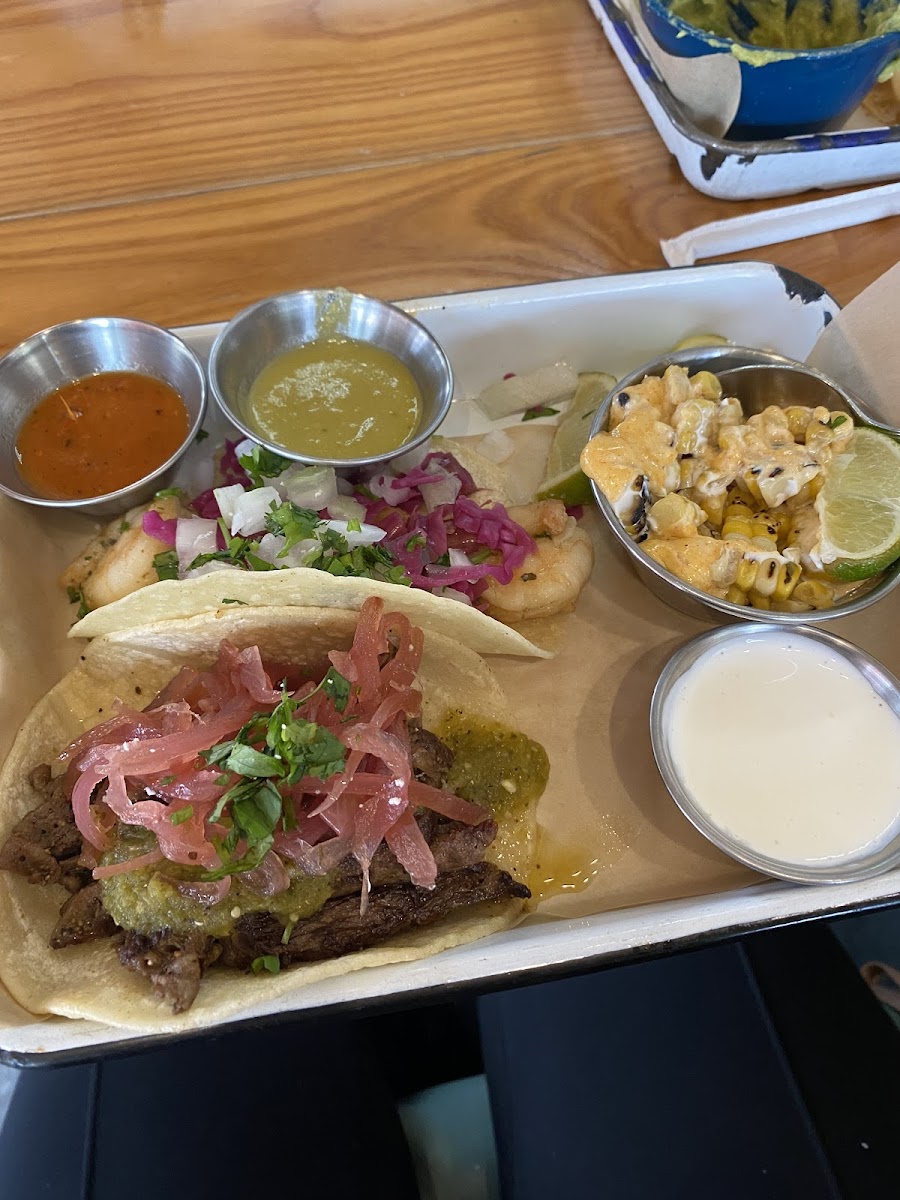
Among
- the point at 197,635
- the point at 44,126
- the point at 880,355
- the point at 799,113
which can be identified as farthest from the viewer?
the point at 44,126

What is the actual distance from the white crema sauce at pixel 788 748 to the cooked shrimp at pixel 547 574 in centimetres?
42

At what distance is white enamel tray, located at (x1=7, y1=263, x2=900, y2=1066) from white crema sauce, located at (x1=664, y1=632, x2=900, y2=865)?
0.51ft

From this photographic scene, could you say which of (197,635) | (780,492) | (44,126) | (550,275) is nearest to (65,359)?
(197,635)

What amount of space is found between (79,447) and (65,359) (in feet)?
1.02

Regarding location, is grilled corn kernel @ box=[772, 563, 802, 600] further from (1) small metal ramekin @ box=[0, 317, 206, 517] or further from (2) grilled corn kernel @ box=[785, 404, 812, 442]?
(1) small metal ramekin @ box=[0, 317, 206, 517]

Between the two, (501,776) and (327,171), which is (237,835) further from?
(327,171)

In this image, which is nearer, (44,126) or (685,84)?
(685,84)

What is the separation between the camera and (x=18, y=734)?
1.86 meters

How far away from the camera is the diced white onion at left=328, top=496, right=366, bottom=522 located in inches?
83.9

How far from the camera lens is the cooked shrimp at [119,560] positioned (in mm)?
2051

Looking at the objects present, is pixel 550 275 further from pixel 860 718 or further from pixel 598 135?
pixel 860 718

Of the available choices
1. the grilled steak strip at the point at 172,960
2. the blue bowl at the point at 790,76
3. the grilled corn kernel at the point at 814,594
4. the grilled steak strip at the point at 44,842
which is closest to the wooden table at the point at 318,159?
the blue bowl at the point at 790,76

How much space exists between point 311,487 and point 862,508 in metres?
1.45

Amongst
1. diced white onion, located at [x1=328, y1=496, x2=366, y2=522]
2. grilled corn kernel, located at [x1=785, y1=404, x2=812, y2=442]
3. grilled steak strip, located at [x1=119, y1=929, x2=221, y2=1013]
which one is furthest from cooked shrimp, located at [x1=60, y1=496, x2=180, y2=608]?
grilled corn kernel, located at [x1=785, y1=404, x2=812, y2=442]
